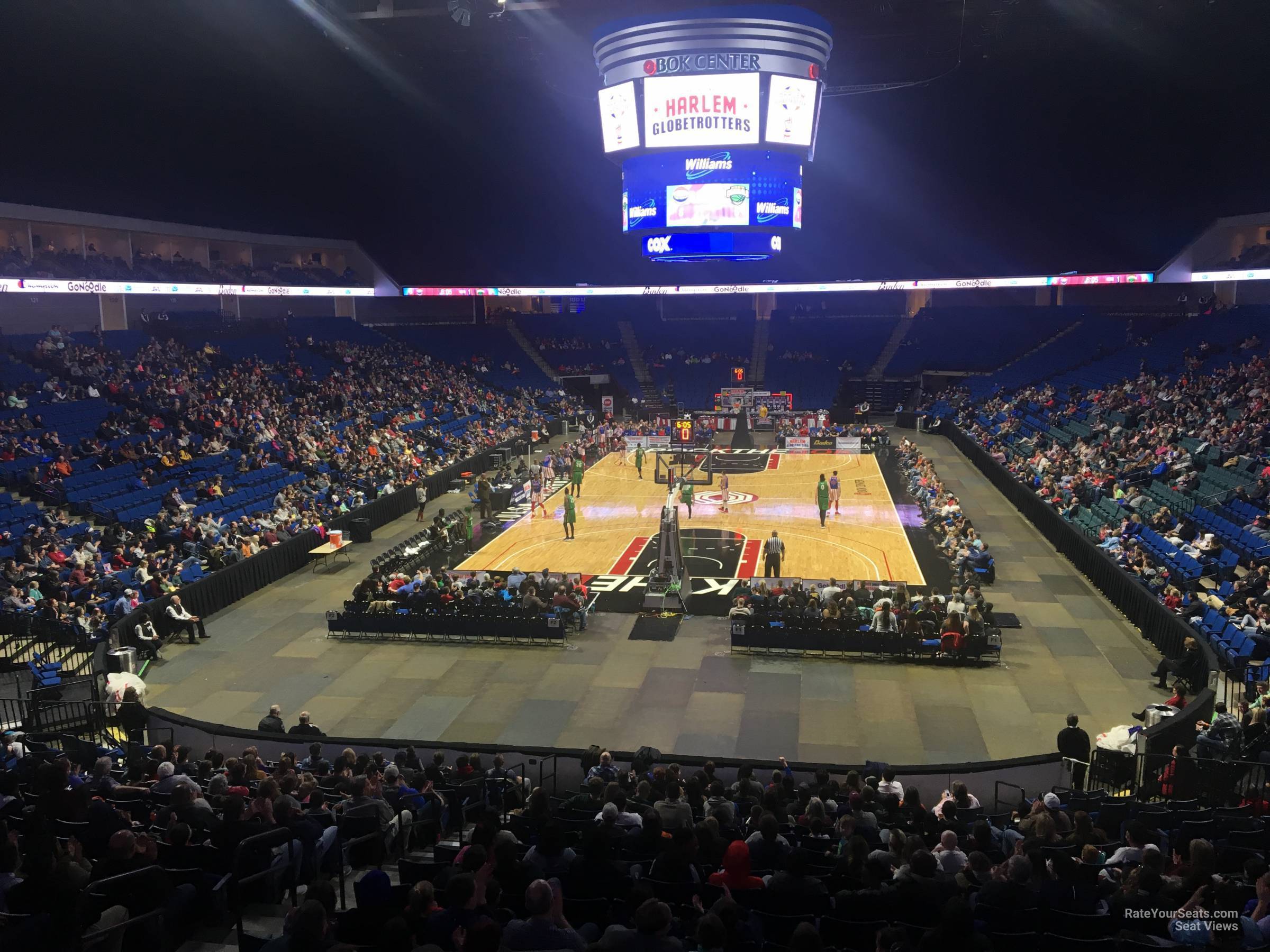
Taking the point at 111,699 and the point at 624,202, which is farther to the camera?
the point at 624,202

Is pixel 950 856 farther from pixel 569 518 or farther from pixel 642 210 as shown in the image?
pixel 642 210

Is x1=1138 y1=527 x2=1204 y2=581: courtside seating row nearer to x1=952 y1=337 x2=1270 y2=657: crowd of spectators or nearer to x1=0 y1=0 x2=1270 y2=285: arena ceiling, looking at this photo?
x1=952 y1=337 x2=1270 y2=657: crowd of spectators

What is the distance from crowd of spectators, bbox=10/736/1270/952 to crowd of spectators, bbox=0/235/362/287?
31.0 m

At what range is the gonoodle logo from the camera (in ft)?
87.1

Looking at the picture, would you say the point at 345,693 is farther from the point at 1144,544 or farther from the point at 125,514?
the point at 1144,544

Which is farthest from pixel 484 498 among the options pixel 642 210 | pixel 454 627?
pixel 454 627

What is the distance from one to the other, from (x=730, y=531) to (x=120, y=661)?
1830 centimetres

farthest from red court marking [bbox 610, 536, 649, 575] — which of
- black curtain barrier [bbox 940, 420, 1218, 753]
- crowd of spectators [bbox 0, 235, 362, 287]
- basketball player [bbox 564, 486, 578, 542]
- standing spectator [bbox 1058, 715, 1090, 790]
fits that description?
crowd of spectators [bbox 0, 235, 362, 287]

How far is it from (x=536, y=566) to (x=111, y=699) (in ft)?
40.8

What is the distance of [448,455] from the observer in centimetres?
4012

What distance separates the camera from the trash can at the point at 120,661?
17.5 m

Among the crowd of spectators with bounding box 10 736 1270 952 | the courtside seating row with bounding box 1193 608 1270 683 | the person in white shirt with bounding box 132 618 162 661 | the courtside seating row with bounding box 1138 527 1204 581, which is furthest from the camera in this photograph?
the courtside seating row with bounding box 1138 527 1204 581

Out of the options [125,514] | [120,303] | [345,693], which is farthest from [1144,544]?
[120,303]

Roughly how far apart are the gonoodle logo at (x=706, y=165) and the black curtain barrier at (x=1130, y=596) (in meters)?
14.1
